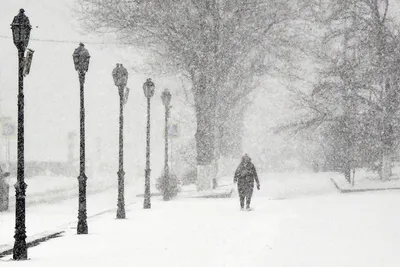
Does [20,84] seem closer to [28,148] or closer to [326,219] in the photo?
[326,219]

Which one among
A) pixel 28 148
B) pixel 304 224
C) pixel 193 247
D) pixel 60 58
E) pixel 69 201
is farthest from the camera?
pixel 60 58

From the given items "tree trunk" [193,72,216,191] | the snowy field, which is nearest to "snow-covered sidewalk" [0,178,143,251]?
the snowy field

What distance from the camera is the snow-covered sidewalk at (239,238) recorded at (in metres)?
12.7

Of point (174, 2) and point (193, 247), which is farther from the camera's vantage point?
point (174, 2)

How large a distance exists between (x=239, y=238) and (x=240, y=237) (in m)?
0.21

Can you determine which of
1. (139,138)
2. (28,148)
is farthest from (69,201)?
(139,138)

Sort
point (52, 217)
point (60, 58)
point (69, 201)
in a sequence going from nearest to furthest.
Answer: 1. point (52, 217)
2. point (69, 201)
3. point (60, 58)

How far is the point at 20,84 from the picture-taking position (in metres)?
13.2

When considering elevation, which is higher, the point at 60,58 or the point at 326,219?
the point at 60,58

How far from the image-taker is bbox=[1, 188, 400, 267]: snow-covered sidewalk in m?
12.7

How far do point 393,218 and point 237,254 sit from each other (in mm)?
7531

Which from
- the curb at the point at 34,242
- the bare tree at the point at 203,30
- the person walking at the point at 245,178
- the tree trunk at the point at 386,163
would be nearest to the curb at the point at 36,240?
the curb at the point at 34,242

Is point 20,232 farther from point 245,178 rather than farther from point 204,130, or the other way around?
point 204,130

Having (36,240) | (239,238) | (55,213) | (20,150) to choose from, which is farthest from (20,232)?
(55,213)
